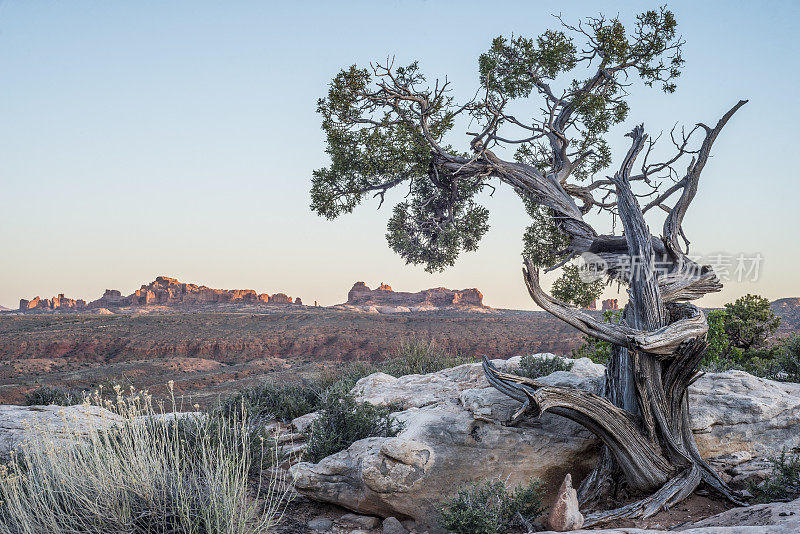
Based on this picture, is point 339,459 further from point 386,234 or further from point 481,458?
point 386,234

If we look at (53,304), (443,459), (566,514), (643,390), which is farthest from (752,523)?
(53,304)

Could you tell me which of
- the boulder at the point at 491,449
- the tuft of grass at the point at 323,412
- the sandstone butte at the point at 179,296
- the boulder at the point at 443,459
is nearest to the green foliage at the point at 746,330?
the boulder at the point at 491,449

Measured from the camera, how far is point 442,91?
9219 mm

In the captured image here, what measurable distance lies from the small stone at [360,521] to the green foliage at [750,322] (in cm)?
1300

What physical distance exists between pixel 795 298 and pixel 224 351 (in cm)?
6271

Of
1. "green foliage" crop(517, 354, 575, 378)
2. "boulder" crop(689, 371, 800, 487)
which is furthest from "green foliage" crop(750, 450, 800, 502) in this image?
"green foliage" crop(517, 354, 575, 378)

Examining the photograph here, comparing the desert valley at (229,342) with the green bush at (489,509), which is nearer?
the green bush at (489,509)

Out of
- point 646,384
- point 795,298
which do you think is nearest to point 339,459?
point 646,384

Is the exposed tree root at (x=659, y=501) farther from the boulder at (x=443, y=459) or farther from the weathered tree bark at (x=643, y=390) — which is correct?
the boulder at (x=443, y=459)

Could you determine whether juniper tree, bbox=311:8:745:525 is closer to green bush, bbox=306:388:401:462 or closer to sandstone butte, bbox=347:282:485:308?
green bush, bbox=306:388:401:462

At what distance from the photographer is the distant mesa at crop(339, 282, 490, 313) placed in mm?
95625

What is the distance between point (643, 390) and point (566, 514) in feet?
7.07

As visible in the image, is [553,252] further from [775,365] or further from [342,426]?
[775,365]

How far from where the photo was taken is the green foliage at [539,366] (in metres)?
10.4
